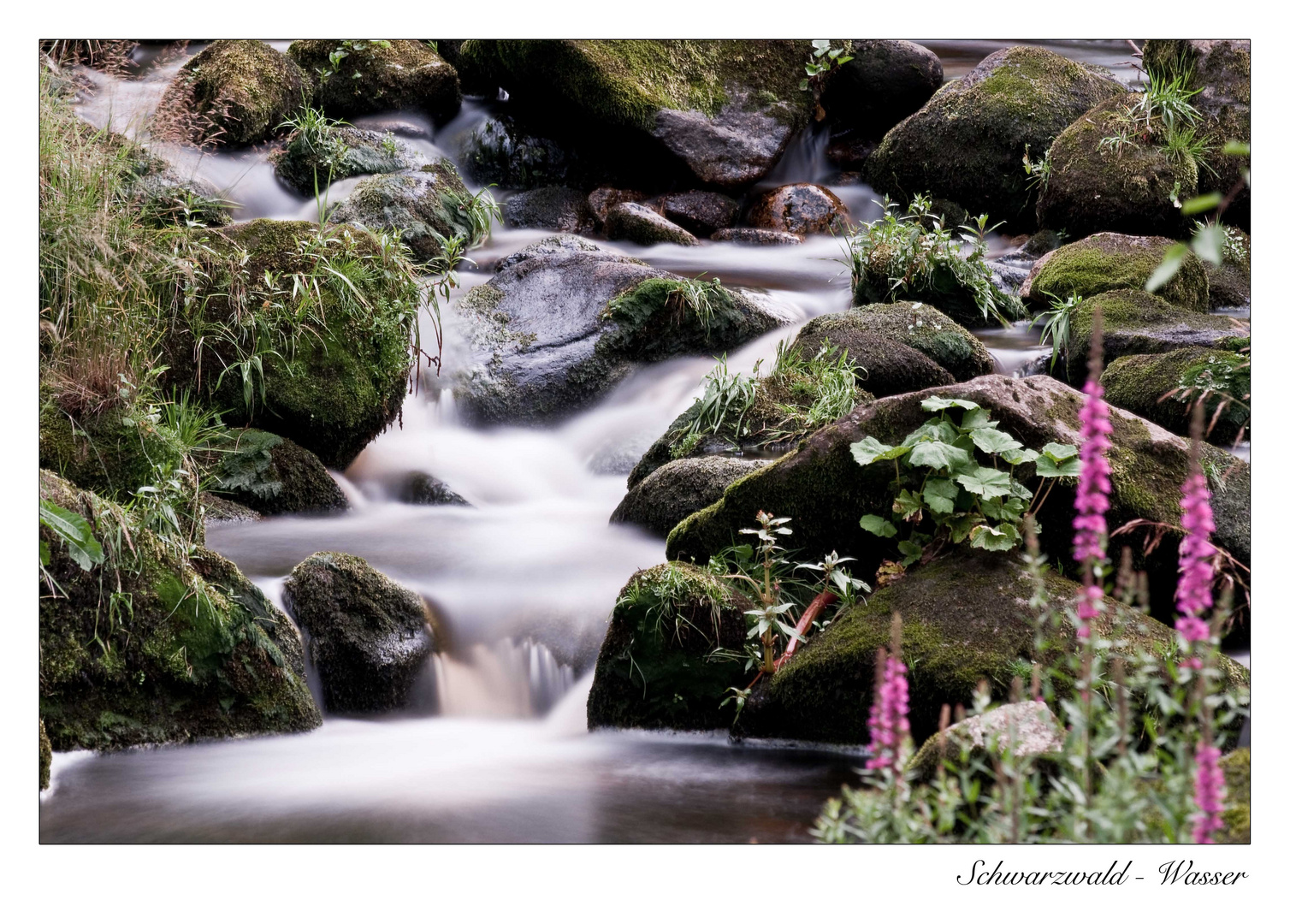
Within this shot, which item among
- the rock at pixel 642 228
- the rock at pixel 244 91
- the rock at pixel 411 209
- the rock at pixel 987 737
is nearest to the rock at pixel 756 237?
the rock at pixel 642 228

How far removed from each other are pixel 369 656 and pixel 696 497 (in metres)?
1.36

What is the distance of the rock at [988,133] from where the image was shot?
700 centimetres

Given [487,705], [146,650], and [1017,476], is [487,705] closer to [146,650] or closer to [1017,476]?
[146,650]

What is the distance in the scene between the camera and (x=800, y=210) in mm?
7828

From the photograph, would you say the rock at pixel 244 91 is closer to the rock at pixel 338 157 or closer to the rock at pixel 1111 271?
the rock at pixel 338 157

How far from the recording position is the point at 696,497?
416 cm

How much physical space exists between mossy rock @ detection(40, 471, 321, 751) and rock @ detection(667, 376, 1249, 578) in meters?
1.60

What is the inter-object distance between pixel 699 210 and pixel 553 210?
3.57 feet

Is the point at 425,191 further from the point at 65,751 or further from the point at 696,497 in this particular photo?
the point at 65,751

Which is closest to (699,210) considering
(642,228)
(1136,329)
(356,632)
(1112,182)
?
(642,228)

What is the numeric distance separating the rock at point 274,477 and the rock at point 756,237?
12.8 feet

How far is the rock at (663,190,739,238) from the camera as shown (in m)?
7.85
